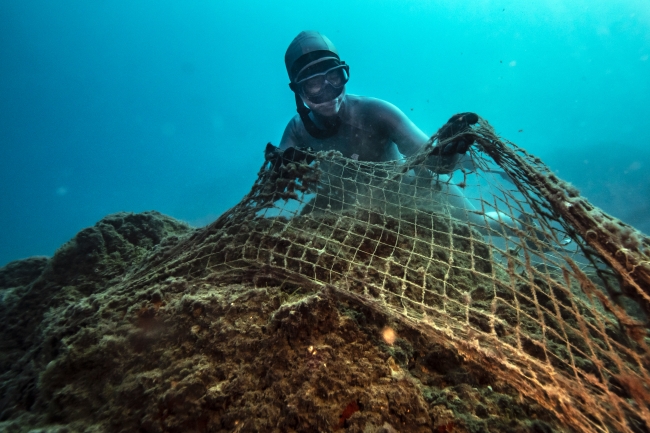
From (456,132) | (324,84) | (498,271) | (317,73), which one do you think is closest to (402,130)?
(324,84)

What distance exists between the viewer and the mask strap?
4.29 metres

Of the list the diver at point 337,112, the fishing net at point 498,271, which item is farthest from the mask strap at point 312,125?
the fishing net at point 498,271

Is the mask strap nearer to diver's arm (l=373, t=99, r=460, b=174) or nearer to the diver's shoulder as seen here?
the diver's shoulder

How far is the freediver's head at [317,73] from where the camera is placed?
4141 millimetres

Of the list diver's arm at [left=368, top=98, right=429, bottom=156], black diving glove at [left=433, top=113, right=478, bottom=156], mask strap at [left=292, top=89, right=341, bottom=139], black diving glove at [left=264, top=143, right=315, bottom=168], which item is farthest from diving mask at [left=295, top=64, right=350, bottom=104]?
black diving glove at [left=433, top=113, right=478, bottom=156]

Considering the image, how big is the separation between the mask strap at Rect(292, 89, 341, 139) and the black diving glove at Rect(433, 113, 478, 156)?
2069mm

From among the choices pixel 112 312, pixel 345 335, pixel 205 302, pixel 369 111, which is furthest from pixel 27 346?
pixel 369 111

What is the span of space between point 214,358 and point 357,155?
3.50 m

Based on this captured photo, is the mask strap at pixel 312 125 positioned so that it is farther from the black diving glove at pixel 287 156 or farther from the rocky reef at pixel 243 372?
the rocky reef at pixel 243 372

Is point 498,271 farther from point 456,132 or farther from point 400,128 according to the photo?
point 400,128

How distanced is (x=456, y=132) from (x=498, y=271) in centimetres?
122

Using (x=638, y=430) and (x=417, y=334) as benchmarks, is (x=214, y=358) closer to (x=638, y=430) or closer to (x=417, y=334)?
(x=417, y=334)

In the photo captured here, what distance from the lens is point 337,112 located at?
436cm

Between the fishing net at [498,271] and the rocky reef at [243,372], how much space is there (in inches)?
4.9
